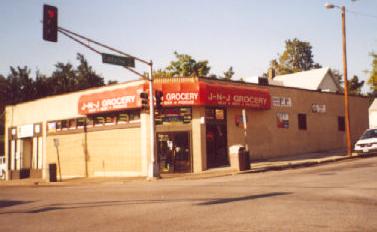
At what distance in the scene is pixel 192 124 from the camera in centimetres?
2362

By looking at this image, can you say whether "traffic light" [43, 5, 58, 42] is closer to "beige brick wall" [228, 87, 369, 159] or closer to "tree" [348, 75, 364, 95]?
"beige brick wall" [228, 87, 369, 159]

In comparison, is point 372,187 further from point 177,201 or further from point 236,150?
point 236,150

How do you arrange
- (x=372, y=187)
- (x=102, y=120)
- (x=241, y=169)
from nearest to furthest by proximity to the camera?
(x=372, y=187)
(x=241, y=169)
(x=102, y=120)

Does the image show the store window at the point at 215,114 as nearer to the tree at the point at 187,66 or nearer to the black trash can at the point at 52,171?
the black trash can at the point at 52,171

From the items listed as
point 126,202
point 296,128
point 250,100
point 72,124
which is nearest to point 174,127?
point 250,100

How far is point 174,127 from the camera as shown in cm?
2386

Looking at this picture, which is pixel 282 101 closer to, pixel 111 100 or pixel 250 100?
pixel 250 100

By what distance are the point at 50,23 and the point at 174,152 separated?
11.9m

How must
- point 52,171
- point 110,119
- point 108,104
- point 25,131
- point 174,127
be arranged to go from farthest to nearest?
point 25,131, point 110,119, point 108,104, point 52,171, point 174,127

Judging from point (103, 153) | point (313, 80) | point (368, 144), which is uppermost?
point (313, 80)

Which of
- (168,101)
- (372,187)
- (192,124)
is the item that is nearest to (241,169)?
(192,124)

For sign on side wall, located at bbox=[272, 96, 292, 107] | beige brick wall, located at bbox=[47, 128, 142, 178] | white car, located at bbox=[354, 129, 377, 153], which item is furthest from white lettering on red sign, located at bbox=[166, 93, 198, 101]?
white car, located at bbox=[354, 129, 377, 153]

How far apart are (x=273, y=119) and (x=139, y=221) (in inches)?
805

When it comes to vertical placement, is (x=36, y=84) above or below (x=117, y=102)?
above
